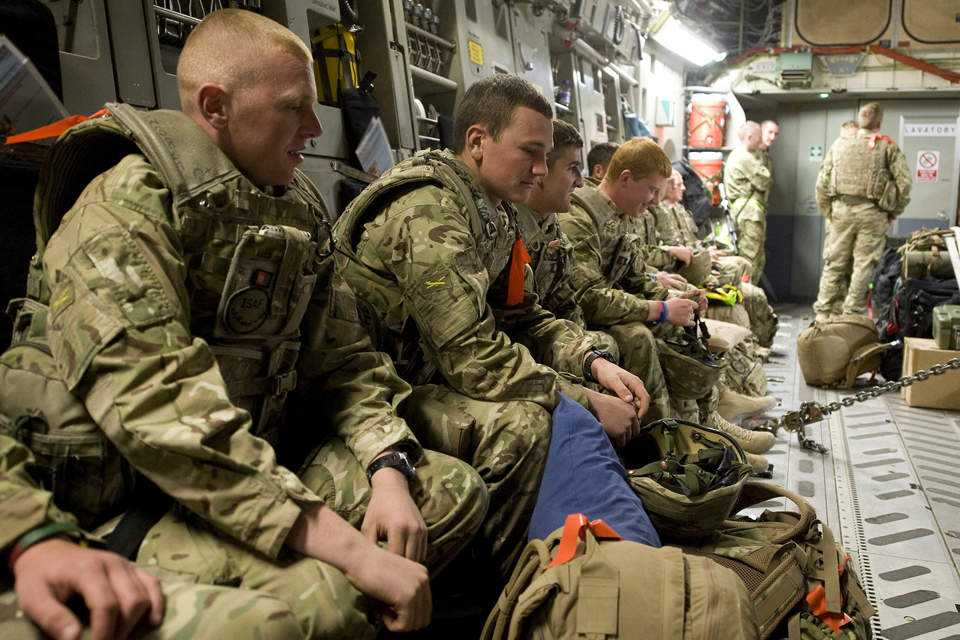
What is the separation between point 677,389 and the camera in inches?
117

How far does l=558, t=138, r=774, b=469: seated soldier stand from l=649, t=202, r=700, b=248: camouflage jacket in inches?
72.4

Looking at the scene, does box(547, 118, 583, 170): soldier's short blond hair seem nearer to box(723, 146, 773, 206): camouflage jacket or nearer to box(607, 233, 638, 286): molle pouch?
box(607, 233, 638, 286): molle pouch

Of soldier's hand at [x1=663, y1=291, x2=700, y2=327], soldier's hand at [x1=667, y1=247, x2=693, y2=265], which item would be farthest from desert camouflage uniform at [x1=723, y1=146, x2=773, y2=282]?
soldier's hand at [x1=663, y1=291, x2=700, y2=327]

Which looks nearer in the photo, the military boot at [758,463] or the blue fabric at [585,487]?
the blue fabric at [585,487]

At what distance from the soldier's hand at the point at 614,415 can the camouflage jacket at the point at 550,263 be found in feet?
2.08

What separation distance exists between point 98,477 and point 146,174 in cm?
52

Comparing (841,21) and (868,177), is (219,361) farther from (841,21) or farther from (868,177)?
(841,21)

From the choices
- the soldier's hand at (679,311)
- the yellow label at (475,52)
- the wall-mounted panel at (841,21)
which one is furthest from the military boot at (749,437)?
the wall-mounted panel at (841,21)

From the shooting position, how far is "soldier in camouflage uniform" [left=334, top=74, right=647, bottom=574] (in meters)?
1.62

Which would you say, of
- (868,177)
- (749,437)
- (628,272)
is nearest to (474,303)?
(628,272)

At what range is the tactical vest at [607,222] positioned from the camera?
10.6 ft

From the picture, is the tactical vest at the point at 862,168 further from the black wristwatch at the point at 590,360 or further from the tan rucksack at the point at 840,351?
the black wristwatch at the point at 590,360

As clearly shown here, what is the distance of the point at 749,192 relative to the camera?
830cm


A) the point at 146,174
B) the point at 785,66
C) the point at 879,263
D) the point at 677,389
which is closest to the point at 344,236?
the point at 146,174
